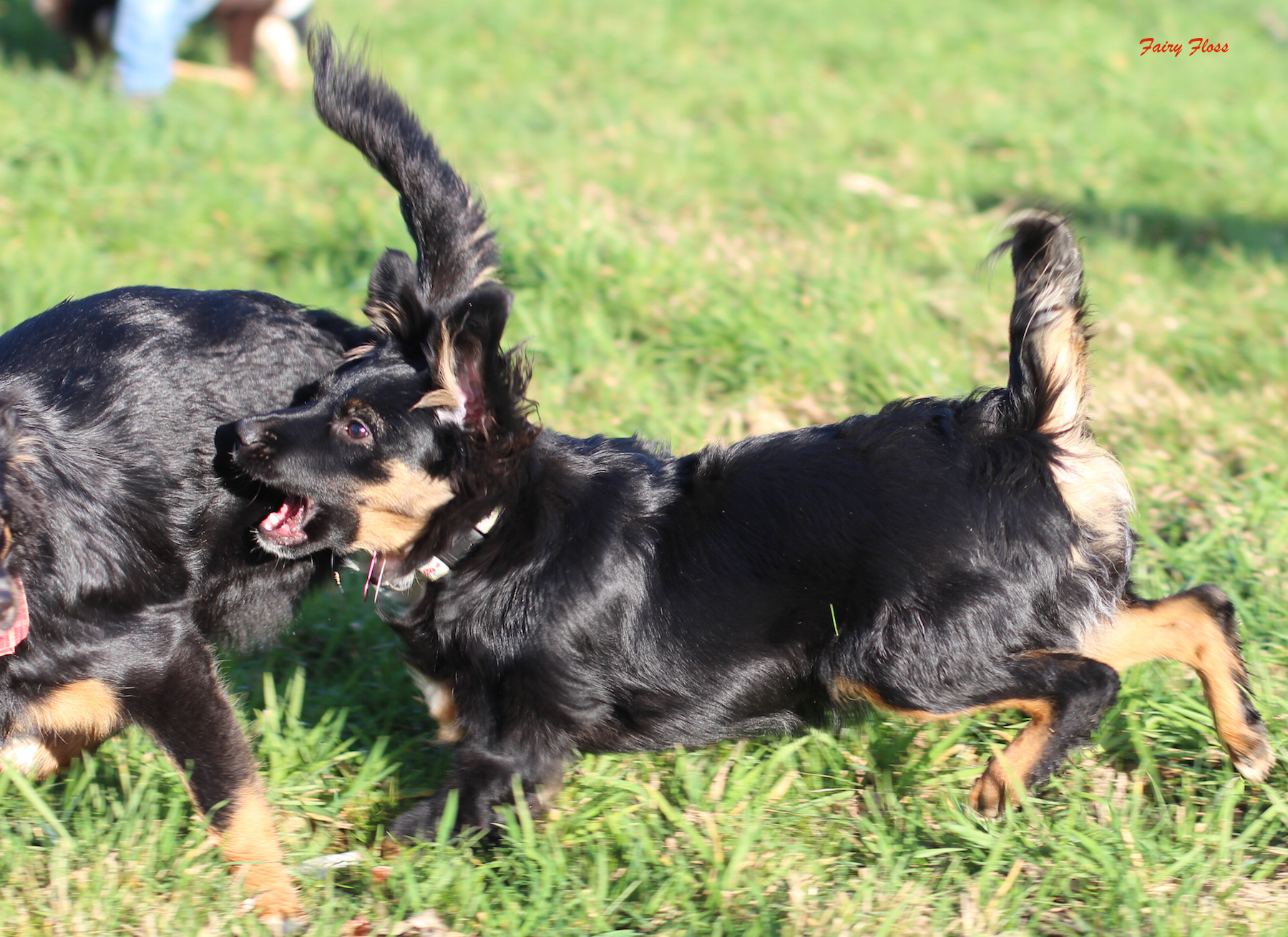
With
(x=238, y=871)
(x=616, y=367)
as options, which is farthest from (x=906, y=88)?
(x=238, y=871)

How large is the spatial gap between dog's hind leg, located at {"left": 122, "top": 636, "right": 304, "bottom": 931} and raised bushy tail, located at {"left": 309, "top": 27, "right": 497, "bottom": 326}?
3.77 feet

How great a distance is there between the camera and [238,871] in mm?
Answer: 2635

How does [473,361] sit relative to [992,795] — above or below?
above

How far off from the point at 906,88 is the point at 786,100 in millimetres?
1224

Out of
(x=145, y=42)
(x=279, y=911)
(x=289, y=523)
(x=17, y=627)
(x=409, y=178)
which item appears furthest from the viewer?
(x=145, y=42)

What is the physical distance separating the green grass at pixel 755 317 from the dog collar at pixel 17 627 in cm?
46

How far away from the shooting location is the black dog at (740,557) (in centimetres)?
275

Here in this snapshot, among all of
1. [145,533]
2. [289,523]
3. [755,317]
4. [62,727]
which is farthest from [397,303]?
[755,317]

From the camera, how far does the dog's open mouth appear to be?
2.94 meters

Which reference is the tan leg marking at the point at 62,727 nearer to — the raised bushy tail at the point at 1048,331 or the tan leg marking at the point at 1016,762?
the tan leg marking at the point at 1016,762

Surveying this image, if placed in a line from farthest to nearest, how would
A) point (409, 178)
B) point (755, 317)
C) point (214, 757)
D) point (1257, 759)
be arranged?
point (755, 317)
point (409, 178)
point (1257, 759)
point (214, 757)

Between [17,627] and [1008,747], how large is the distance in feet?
8.07

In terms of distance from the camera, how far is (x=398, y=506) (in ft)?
9.46

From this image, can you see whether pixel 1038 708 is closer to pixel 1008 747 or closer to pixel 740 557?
pixel 1008 747
